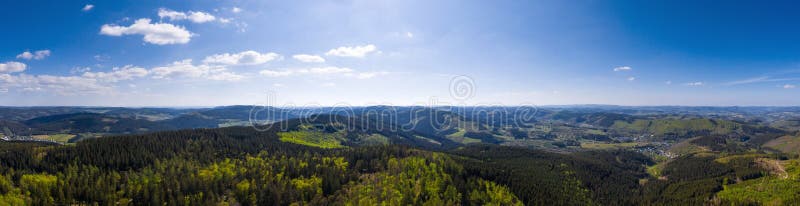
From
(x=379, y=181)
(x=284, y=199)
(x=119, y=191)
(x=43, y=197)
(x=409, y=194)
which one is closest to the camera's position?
(x=43, y=197)

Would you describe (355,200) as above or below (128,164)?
below

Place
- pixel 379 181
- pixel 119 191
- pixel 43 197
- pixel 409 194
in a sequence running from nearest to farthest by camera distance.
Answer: pixel 43 197, pixel 119 191, pixel 409 194, pixel 379 181

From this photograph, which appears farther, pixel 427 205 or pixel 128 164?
pixel 128 164

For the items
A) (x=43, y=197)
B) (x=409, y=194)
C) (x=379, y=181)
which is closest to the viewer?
(x=43, y=197)

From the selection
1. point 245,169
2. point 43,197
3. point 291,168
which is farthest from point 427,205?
point 43,197

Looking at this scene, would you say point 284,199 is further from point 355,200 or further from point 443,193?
point 443,193

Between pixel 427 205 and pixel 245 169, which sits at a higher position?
pixel 245 169

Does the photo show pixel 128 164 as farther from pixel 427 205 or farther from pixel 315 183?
pixel 427 205

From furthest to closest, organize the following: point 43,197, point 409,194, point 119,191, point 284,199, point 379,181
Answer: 1. point 379,181
2. point 409,194
3. point 284,199
4. point 119,191
5. point 43,197

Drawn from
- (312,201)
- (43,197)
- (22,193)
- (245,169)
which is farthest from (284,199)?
(22,193)
